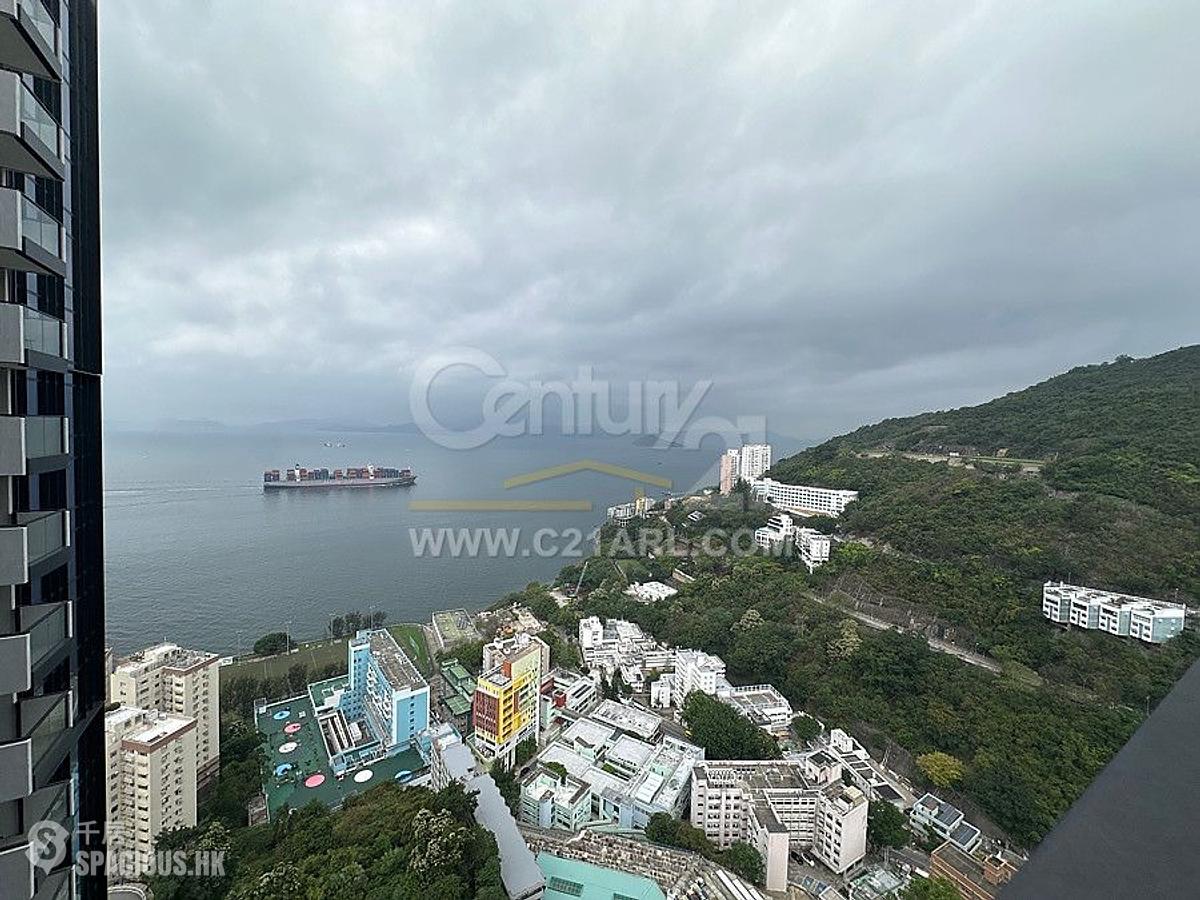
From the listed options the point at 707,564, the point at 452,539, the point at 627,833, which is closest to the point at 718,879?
the point at 627,833

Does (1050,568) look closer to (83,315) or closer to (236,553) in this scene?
(83,315)

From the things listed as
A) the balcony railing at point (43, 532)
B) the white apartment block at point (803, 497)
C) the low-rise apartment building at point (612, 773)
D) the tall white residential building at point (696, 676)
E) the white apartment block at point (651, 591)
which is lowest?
the low-rise apartment building at point (612, 773)

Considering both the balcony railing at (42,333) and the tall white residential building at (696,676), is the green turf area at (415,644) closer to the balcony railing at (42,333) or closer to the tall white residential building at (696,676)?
the tall white residential building at (696,676)

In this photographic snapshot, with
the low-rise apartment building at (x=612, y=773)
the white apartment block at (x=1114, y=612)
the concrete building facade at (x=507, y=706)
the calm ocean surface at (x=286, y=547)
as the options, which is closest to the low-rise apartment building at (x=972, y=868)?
the low-rise apartment building at (x=612, y=773)

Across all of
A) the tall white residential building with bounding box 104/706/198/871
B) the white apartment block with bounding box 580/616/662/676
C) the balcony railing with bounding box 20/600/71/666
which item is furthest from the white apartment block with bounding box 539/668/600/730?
the balcony railing with bounding box 20/600/71/666

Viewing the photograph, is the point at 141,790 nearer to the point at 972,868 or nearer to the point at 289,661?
the point at 289,661

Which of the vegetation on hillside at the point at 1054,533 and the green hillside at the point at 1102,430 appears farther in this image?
the green hillside at the point at 1102,430
